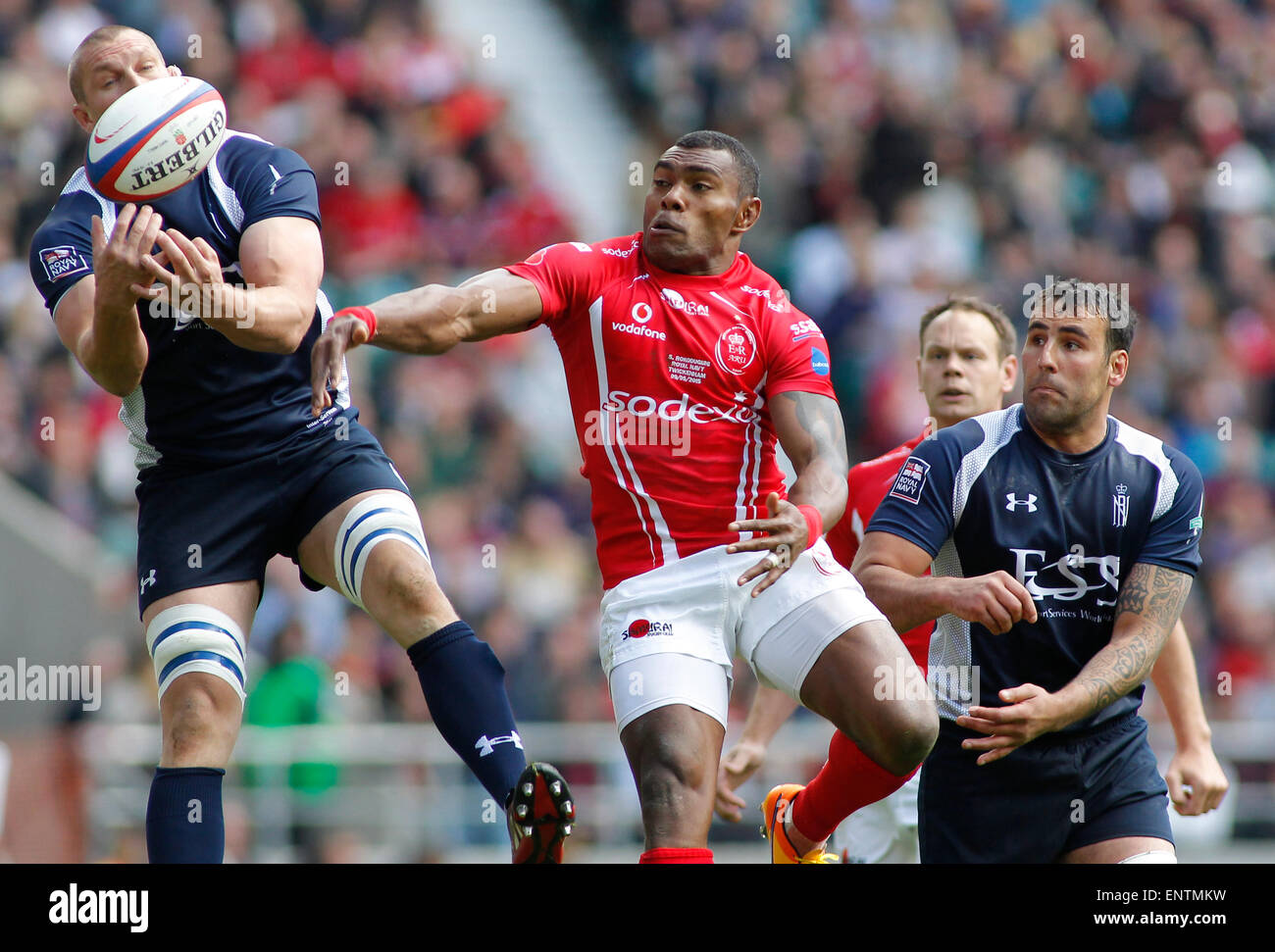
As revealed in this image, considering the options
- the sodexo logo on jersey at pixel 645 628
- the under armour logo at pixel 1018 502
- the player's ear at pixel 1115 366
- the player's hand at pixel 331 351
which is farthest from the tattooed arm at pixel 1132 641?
the player's hand at pixel 331 351

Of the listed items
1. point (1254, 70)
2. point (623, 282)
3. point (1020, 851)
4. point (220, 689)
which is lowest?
point (1020, 851)

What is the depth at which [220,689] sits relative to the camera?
5191mm

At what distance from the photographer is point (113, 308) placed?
16.3 ft

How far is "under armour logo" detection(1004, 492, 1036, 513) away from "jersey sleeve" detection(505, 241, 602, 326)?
160 centimetres

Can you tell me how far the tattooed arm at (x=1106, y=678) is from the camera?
502 centimetres

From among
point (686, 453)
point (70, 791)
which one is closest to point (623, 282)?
point (686, 453)

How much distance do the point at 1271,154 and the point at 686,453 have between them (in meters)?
11.7

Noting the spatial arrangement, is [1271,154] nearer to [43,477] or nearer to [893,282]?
[893,282]

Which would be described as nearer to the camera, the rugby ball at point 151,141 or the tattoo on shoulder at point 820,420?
the rugby ball at point 151,141

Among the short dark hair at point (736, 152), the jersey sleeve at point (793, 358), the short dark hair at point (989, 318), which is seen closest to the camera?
the jersey sleeve at point (793, 358)

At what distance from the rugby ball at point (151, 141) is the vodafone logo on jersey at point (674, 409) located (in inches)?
63.0

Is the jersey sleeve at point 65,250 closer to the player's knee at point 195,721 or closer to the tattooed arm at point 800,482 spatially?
the player's knee at point 195,721

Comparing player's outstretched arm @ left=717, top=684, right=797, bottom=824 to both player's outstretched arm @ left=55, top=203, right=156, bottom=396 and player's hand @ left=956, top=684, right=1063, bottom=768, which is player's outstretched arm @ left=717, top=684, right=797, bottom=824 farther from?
player's outstretched arm @ left=55, top=203, right=156, bottom=396

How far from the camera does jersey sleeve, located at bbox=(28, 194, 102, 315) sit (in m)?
5.33
